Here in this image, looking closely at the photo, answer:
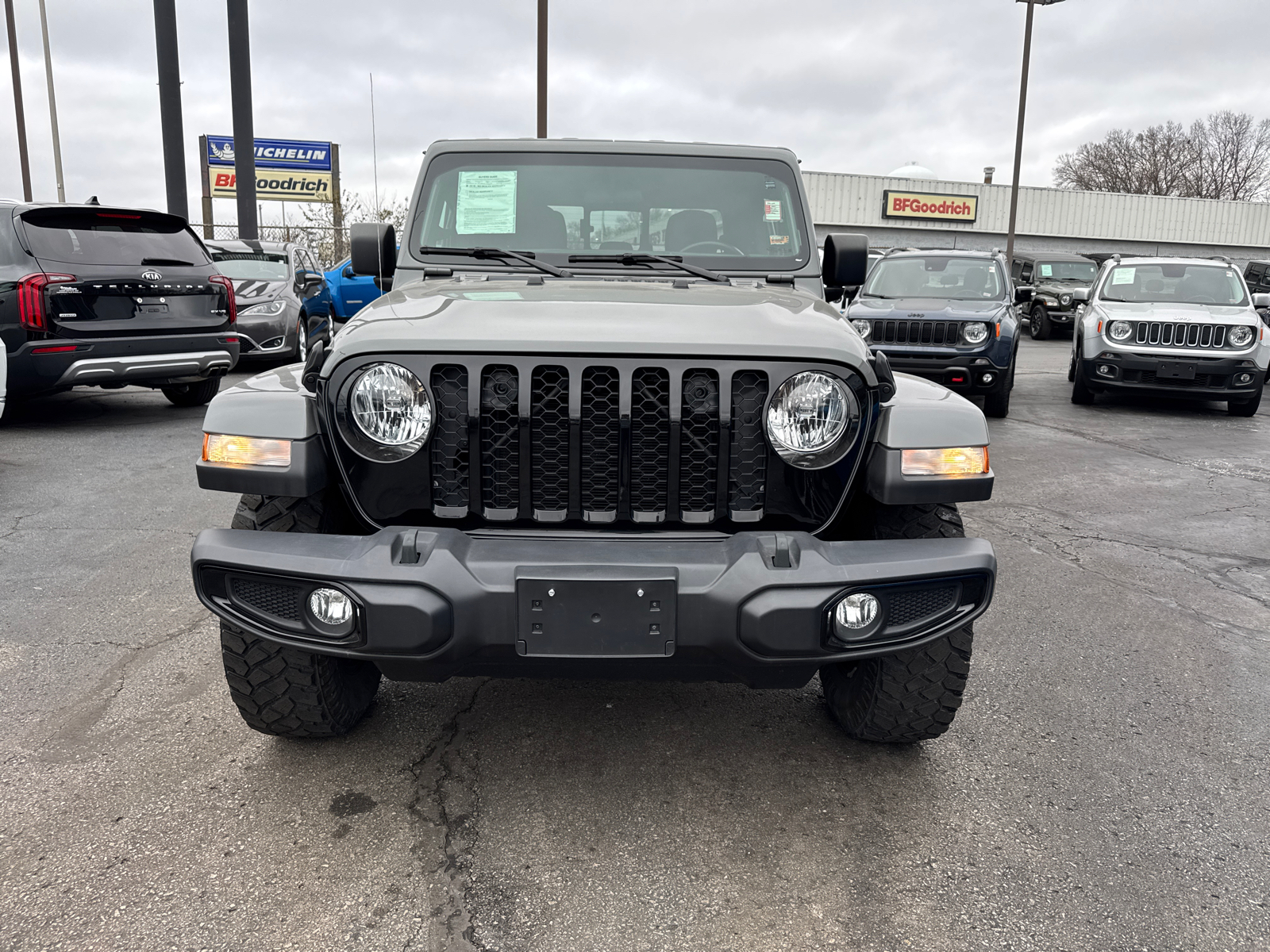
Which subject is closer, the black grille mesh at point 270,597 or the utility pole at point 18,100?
the black grille mesh at point 270,597

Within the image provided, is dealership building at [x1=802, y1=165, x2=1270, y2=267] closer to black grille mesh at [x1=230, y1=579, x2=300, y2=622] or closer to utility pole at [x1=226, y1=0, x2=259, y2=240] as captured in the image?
utility pole at [x1=226, y1=0, x2=259, y2=240]

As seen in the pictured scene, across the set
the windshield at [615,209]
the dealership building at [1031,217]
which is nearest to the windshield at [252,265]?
the windshield at [615,209]

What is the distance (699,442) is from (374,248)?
1.88m

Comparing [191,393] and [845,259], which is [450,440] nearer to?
[845,259]

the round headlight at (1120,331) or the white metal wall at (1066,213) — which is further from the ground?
the white metal wall at (1066,213)

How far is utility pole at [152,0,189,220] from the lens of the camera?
47.9 feet

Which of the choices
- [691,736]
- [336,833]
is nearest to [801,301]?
[691,736]

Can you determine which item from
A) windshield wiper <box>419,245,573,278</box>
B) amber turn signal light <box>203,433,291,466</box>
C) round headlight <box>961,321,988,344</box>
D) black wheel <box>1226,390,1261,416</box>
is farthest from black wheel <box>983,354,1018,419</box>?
amber turn signal light <box>203,433,291,466</box>

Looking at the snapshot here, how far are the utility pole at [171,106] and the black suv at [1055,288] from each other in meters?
16.5

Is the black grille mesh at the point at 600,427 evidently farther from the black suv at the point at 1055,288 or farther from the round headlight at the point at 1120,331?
the black suv at the point at 1055,288

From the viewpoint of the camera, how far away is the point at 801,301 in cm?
301

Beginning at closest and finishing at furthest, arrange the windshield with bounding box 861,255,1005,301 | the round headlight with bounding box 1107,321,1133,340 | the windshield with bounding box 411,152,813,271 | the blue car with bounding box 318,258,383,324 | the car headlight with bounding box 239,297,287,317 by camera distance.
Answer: the windshield with bounding box 411,152,813,271, the round headlight with bounding box 1107,321,1133,340, the windshield with bounding box 861,255,1005,301, the car headlight with bounding box 239,297,287,317, the blue car with bounding box 318,258,383,324

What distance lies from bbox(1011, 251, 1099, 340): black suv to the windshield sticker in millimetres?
19426

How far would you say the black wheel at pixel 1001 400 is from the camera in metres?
9.80
